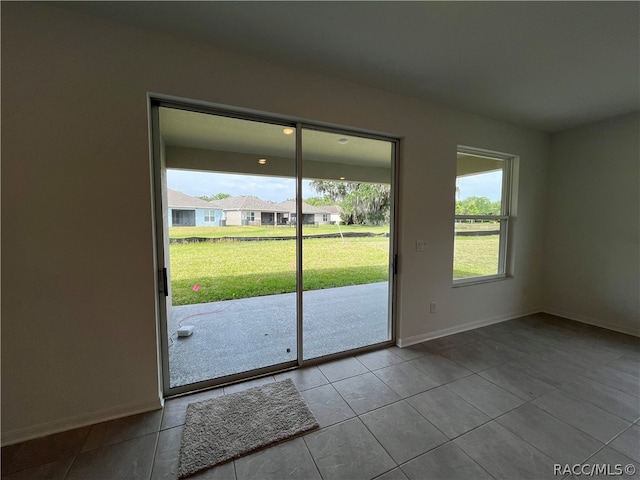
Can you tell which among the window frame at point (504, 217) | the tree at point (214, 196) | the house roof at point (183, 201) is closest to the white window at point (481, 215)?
the window frame at point (504, 217)

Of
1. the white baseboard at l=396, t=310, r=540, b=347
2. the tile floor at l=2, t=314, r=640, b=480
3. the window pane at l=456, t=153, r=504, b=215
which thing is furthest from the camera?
the window pane at l=456, t=153, r=504, b=215

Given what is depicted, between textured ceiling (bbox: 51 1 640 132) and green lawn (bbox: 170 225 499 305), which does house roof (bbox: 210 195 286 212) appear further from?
textured ceiling (bbox: 51 1 640 132)

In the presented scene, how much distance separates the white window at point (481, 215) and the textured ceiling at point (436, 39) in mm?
959

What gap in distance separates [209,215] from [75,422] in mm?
1690

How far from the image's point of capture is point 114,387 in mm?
1699

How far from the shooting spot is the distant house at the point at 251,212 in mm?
2359

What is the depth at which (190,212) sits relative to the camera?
218cm

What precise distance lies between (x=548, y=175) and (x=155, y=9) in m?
4.92

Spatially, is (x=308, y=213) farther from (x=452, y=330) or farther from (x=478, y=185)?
(x=478, y=185)

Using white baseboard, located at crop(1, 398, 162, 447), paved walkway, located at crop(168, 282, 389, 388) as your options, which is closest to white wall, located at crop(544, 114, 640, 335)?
paved walkway, located at crop(168, 282, 389, 388)

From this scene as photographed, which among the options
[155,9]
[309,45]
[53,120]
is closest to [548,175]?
[309,45]

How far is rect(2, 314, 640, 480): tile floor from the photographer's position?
1.33 m

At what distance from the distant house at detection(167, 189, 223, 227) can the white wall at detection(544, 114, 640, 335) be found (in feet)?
15.2

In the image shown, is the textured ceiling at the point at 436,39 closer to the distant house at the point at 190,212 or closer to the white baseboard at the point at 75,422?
the distant house at the point at 190,212
